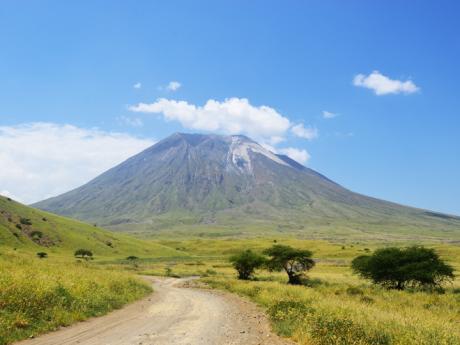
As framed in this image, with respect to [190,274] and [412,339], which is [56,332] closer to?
[412,339]

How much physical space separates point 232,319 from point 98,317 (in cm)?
676

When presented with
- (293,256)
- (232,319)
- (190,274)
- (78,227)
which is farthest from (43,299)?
(78,227)

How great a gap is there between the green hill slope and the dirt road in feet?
219

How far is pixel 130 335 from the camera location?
17.0 metres

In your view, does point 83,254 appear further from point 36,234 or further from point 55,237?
point 55,237

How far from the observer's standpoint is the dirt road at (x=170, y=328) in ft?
52.6

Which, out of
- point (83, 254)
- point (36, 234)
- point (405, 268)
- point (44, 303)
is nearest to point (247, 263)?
point (405, 268)

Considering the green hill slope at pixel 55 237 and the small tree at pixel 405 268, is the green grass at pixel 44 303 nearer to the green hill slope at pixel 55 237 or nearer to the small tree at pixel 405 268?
the small tree at pixel 405 268

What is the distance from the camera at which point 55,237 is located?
97.1 metres

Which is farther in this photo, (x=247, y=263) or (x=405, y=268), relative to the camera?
(x=247, y=263)

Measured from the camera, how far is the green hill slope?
87.1 metres

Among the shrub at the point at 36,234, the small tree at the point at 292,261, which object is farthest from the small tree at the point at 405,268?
the shrub at the point at 36,234

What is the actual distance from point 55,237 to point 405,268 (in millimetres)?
75832

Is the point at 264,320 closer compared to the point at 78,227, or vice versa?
the point at 264,320
